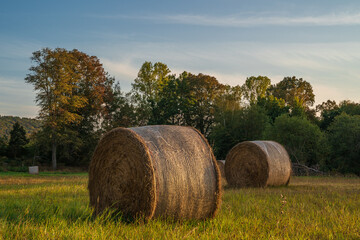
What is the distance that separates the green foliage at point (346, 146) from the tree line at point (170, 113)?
2.4 inches

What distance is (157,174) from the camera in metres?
6.40

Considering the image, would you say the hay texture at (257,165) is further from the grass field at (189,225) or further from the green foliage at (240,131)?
the green foliage at (240,131)

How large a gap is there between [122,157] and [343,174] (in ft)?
68.1

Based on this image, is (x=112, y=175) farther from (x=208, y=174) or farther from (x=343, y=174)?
(x=343, y=174)

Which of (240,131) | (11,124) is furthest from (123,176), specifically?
(11,124)

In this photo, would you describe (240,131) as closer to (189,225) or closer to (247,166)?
(247,166)

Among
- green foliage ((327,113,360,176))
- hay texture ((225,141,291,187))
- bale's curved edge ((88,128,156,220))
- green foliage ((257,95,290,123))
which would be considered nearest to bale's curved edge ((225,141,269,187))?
hay texture ((225,141,291,187))

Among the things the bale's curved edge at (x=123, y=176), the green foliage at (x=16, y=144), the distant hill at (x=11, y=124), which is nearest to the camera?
the bale's curved edge at (x=123, y=176)

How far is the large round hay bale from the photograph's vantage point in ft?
21.0

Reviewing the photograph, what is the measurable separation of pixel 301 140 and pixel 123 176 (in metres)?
22.1

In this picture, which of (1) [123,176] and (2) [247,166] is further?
(2) [247,166]

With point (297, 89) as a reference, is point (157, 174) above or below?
below

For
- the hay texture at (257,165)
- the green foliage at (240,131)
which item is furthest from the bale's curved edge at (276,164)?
the green foliage at (240,131)

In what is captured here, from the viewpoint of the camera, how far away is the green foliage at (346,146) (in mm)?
23406
